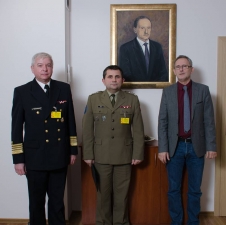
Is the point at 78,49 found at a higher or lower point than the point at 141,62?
higher

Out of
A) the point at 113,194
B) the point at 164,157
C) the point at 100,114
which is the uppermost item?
the point at 100,114

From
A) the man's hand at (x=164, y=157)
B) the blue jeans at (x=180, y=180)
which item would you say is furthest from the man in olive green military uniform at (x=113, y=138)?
the blue jeans at (x=180, y=180)

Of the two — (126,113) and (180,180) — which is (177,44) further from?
(180,180)

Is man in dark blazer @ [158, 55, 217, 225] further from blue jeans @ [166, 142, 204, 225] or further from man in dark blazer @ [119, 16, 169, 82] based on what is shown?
man in dark blazer @ [119, 16, 169, 82]

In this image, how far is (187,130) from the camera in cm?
250

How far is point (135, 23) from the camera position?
307 cm

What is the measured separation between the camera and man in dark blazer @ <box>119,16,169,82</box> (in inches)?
121

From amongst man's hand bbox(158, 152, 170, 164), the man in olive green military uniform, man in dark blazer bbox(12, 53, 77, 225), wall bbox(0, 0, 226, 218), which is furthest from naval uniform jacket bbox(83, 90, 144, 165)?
wall bbox(0, 0, 226, 218)

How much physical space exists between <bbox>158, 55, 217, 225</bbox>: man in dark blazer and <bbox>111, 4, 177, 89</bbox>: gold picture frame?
0.55m

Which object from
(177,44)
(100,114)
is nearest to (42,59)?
(100,114)

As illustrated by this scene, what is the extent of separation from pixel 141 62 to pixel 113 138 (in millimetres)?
970

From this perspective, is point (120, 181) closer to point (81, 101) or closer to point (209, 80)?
point (81, 101)

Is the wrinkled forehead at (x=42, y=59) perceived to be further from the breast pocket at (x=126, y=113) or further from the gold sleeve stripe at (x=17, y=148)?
the breast pocket at (x=126, y=113)

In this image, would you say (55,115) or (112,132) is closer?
(55,115)
